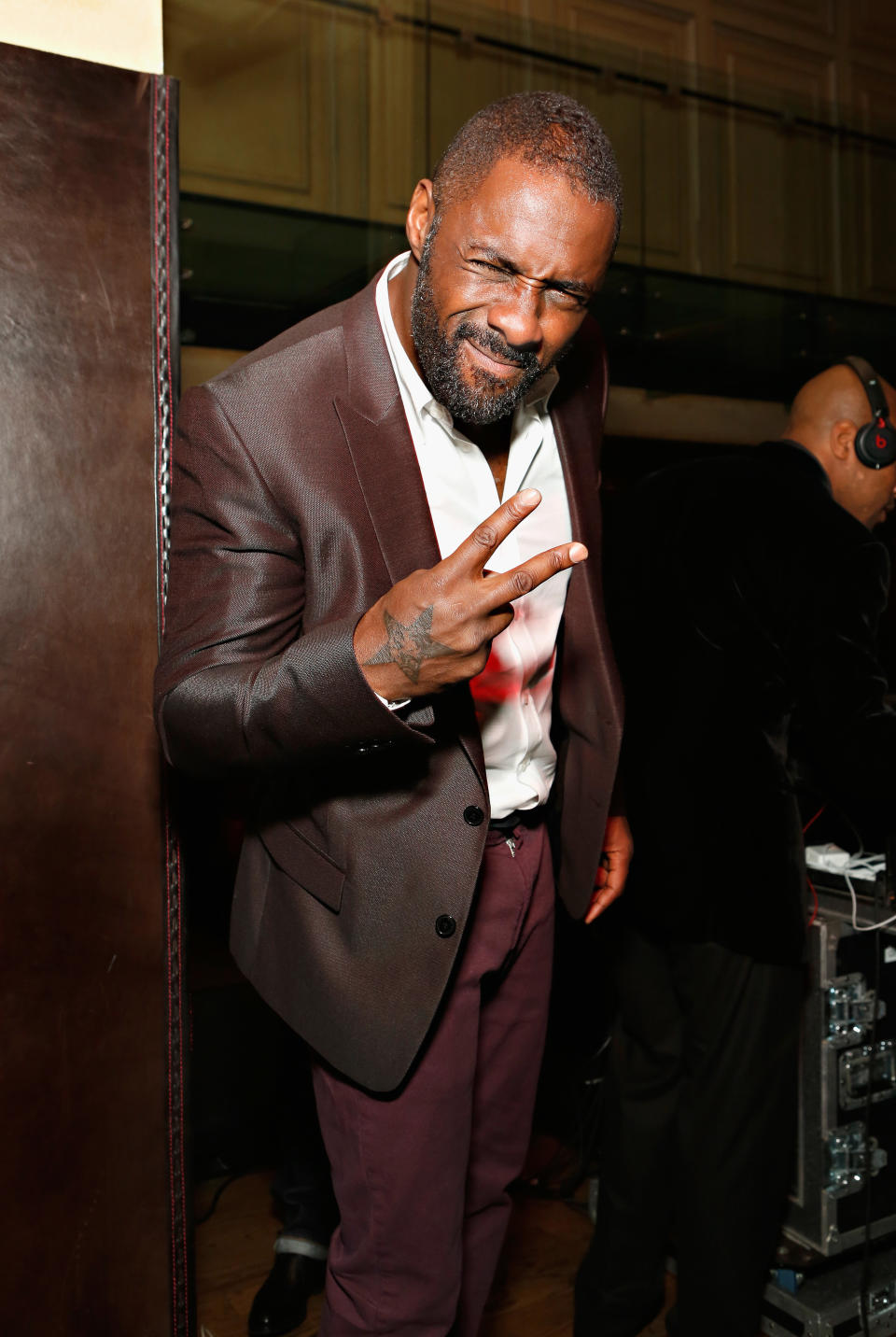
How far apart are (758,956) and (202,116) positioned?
470 cm

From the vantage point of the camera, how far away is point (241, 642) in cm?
126

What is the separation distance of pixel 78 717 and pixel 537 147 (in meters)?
0.97

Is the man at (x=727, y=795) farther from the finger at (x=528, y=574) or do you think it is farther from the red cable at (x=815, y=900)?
the finger at (x=528, y=574)

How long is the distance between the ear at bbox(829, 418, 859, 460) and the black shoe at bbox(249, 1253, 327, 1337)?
1.94 metres

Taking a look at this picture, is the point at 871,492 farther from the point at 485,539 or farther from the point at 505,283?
the point at 485,539

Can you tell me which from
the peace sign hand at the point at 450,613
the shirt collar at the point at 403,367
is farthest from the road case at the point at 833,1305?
the shirt collar at the point at 403,367

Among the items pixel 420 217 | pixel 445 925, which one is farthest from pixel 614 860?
pixel 420 217

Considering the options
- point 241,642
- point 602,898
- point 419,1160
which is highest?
point 241,642

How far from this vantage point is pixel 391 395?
4.54ft

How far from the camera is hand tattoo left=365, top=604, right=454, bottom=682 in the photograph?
A: 1.15 meters

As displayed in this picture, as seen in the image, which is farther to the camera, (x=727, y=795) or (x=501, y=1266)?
(x=501, y=1266)

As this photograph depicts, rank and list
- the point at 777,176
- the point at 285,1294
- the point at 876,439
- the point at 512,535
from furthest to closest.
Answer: the point at 777,176 < the point at 285,1294 < the point at 876,439 < the point at 512,535

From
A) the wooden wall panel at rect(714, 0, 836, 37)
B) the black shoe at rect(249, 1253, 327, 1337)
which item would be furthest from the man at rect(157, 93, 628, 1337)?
the wooden wall panel at rect(714, 0, 836, 37)

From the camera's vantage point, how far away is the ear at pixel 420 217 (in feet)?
4.69
